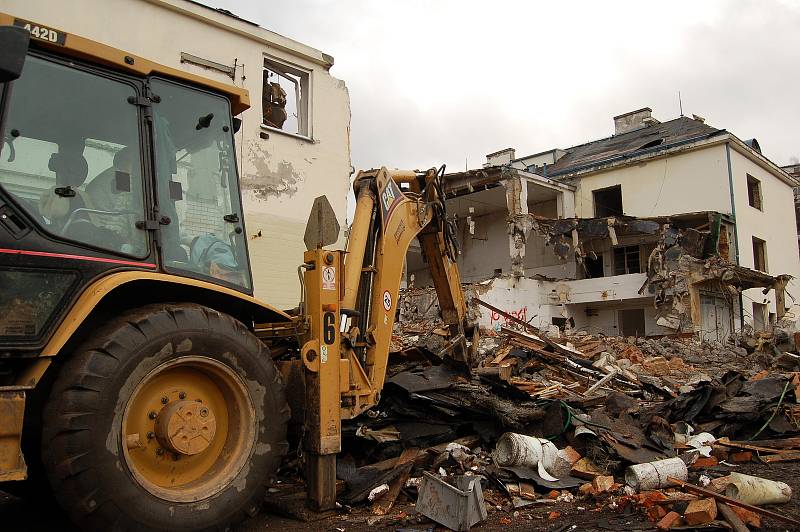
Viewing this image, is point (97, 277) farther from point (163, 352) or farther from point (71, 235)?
point (163, 352)

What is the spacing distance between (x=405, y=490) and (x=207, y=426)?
6.69 feet

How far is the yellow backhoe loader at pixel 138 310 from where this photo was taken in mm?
3326

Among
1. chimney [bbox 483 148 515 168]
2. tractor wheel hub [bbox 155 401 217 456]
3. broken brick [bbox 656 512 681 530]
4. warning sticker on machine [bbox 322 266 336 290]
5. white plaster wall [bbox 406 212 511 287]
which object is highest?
chimney [bbox 483 148 515 168]

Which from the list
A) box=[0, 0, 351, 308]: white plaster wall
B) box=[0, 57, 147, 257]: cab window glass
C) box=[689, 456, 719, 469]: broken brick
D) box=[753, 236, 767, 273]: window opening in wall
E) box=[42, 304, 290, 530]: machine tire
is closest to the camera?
box=[42, 304, 290, 530]: machine tire

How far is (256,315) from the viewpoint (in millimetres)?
4668

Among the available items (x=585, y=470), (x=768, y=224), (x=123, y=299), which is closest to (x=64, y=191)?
(x=123, y=299)

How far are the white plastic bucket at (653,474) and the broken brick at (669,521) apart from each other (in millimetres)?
731

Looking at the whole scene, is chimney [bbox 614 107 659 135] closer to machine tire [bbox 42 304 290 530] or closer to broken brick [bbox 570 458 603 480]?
broken brick [bbox 570 458 603 480]

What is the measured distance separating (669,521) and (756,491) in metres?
0.91

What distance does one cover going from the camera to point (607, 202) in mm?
27984

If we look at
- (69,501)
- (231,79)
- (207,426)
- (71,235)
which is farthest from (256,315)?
(231,79)

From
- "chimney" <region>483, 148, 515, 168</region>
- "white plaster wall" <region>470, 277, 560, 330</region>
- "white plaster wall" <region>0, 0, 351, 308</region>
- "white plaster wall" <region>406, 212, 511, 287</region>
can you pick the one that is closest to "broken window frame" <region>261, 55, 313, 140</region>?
"white plaster wall" <region>0, 0, 351, 308</region>

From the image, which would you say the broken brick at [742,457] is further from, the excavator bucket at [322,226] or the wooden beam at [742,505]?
the excavator bucket at [322,226]

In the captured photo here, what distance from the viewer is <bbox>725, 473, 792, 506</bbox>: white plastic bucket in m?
4.73
